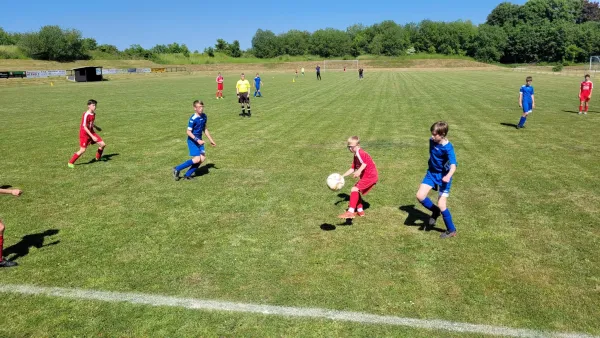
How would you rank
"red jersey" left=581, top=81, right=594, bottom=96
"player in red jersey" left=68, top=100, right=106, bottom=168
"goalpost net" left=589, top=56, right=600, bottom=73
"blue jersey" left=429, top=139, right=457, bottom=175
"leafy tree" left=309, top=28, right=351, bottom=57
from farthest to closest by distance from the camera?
"leafy tree" left=309, top=28, right=351, bottom=57
"goalpost net" left=589, top=56, right=600, bottom=73
"red jersey" left=581, top=81, right=594, bottom=96
"player in red jersey" left=68, top=100, right=106, bottom=168
"blue jersey" left=429, top=139, right=457, bottom=175

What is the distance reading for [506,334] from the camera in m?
4.55

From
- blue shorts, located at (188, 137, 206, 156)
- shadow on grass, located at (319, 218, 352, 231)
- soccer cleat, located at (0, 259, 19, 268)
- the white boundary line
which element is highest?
blue shorts, located at (188, 137, 206, 156)

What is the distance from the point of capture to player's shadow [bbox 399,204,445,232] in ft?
24.7

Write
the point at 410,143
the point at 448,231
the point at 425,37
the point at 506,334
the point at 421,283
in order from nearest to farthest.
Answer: the point at 506,334, the point at 421,283, the point at 448,231, the point at 410,143, the point at 425,37

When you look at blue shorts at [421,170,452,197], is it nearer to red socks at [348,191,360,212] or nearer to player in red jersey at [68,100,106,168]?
red socks at [348,191,360,212]

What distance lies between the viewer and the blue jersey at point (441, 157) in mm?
6829

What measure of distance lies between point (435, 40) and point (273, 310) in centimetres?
16003

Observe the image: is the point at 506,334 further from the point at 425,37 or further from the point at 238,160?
the point at 425,37

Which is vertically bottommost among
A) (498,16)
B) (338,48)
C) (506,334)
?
(506,334)

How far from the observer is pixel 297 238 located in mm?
7074

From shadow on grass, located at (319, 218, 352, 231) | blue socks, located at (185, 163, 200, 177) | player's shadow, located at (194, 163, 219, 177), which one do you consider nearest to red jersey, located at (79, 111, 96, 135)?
player's shadow, located at (194, 163, 219, 177)

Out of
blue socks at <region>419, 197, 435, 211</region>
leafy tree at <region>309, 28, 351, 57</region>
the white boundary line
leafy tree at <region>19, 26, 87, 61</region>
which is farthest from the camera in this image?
leafy tree at <region>309, 28, 351, 57</region>


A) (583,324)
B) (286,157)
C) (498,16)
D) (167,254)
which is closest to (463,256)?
(583,324)

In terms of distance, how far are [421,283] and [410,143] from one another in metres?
9.75
